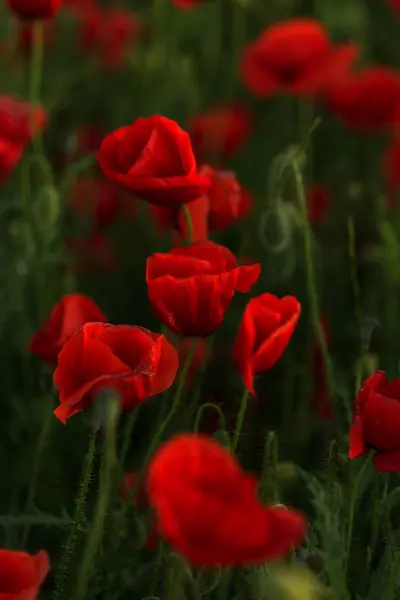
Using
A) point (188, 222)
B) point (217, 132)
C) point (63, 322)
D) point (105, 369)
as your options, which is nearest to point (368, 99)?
point (217, 132)

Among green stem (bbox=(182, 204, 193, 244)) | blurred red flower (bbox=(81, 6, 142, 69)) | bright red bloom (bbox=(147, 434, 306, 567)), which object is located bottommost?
blurred red flower (bbox=(81, 6, 142, 69))

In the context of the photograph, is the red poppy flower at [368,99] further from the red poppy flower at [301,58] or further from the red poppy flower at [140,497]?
the red poppy flower at [140,497]

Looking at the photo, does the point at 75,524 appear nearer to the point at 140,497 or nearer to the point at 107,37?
the point at 140,497

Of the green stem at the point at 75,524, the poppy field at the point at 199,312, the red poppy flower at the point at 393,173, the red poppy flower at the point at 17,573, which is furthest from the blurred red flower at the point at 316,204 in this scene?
the red poppy flower at the point at 17,573

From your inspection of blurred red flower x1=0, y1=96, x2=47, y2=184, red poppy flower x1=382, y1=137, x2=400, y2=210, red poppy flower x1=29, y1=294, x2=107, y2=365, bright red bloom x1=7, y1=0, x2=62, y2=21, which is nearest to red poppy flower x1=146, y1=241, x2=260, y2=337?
red poppy flower x1=29, y1=294, x2=107, y2=365

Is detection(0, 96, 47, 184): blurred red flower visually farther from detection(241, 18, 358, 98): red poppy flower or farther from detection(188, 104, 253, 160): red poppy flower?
detection(241, 18, 358, 98): red poppy flower
